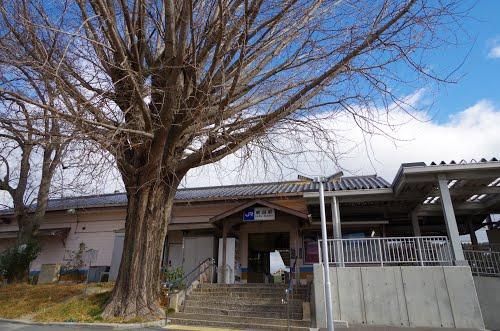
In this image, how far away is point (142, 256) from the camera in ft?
31.3

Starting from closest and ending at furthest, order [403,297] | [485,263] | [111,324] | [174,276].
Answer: [111,324]
[403,297]
[485,263]
[174,276]

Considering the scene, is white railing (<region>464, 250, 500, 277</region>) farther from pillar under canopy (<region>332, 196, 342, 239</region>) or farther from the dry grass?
the dry grass

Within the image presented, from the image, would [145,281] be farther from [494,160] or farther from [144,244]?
[494,160]

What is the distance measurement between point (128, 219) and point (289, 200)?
27.2 ft

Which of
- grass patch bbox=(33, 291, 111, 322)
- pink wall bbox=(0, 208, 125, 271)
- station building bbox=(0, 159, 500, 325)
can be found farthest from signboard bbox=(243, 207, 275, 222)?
pink wall bbox=(0, 208, 125, 271)

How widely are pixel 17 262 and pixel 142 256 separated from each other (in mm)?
9987

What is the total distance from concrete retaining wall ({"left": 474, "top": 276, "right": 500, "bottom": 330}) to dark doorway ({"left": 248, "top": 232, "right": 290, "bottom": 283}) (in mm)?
8000

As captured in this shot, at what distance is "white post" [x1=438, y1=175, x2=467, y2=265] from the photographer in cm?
1000

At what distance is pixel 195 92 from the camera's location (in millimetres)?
8391

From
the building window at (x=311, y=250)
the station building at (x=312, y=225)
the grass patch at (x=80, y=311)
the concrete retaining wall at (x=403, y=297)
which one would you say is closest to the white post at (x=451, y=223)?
the station building at (x=312, y=225)

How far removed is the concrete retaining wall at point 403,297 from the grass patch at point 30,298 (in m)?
8.25

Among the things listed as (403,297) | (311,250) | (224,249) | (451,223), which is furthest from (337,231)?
(224,249)

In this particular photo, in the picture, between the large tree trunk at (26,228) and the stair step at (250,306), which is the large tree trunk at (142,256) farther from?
the large tree trunk at (26,228)

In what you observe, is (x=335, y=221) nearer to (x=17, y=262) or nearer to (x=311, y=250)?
(x=311, y=250)
